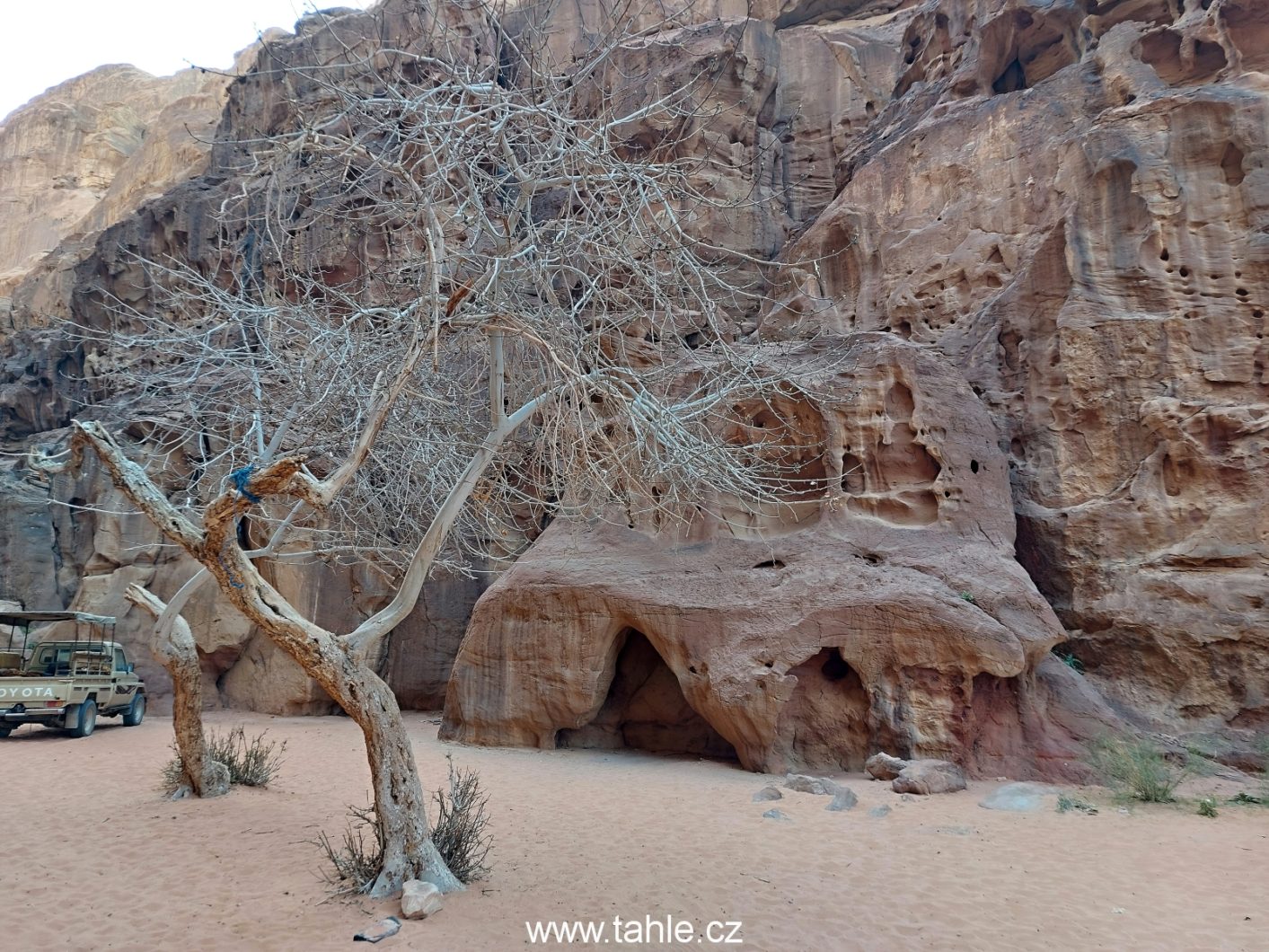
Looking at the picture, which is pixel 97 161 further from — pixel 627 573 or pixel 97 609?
pixel 627 573

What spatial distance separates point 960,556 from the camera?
1076cm

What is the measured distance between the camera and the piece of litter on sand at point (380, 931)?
15.8ft

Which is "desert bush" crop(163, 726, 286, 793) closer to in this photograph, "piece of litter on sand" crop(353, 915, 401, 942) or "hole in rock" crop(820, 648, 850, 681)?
"piece of litter on sand" crop(353, 915, 401, 942)

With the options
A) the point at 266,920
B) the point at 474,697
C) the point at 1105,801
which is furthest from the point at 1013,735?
the point at 266,920

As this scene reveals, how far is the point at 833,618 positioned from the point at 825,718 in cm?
123

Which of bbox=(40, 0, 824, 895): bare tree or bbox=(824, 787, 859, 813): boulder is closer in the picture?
bbox=(40, 0, 824, 895): bare tree

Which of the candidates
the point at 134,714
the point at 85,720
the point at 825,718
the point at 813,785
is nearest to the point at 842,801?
the point at 813,785

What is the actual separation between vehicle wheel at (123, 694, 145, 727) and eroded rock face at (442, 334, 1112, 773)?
6.34 metres

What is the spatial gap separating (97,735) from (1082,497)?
14900 mm

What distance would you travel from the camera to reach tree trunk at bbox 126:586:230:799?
26.3 feet

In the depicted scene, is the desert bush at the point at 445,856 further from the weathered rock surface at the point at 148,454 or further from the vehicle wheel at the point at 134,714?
the vehicle wheel at the point at 134,714

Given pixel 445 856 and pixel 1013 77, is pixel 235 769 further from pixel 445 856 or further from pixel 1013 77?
pixel 1013 77

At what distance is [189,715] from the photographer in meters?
8.04

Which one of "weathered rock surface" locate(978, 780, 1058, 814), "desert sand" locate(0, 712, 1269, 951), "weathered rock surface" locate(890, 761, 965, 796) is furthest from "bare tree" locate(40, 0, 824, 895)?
"weathered rock surface" locate(978, 780, 1058, 814)
